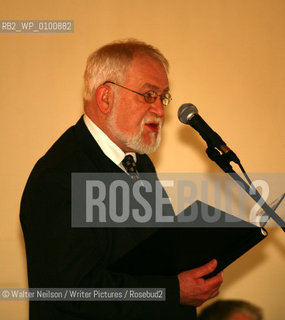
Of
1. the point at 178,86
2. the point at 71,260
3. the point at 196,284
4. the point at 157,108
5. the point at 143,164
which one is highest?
the point at 178,86

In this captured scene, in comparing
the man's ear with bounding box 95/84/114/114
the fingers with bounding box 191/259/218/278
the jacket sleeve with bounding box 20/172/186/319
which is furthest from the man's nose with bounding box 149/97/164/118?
the fingers with bounding box 191/259/218/278

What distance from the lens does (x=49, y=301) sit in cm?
149

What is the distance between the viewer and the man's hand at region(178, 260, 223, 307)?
4.88 ft

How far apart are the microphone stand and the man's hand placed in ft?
0.85

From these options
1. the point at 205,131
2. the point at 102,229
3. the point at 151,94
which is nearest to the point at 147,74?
the point at 151,94

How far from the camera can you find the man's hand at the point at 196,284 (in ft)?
4.88

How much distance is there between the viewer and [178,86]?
104 inches

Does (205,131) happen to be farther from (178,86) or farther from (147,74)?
(178,86)

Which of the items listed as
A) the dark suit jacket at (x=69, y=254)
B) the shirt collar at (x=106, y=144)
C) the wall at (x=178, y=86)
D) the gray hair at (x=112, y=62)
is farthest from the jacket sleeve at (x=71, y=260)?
the wall at (x=178, y=86)

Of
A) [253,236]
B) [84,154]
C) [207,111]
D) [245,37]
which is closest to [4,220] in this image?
[84,154]

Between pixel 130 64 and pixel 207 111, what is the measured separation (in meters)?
0.90

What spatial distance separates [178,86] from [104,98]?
2.82 feet

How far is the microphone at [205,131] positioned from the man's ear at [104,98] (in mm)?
364

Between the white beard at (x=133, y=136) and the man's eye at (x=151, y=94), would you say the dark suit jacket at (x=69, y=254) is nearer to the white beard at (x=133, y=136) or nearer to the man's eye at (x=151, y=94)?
the white beard at (x=133, y=136)
